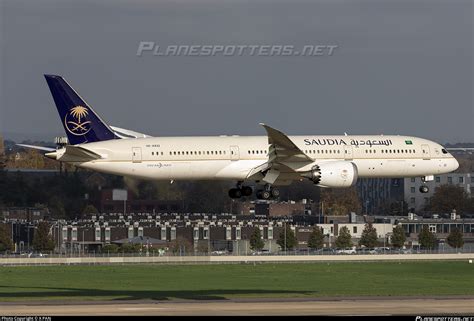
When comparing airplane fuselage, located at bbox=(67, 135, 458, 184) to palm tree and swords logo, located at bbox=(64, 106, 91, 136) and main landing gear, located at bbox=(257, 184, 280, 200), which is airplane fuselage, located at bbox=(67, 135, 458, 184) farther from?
palm tree and swords logo, located at bbox=(64, 106, 91, 136)

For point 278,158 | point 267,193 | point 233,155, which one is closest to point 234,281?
point 267,193

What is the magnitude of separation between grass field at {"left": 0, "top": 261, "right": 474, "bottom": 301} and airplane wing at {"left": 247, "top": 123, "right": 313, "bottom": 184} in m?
7.94

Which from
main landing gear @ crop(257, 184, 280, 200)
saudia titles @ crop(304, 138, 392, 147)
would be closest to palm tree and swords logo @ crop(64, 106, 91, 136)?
main landing gear @ crop(257, 184, 280, 200)

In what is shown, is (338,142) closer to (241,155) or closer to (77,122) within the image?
(241,155)

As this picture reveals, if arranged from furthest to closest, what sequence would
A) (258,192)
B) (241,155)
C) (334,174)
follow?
(258,192), (241,155), (334,174)

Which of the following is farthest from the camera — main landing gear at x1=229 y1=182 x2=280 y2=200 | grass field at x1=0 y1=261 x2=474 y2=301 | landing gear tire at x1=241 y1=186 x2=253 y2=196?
landing gear tire at x1=241 y1=186 x2=253 y2=196

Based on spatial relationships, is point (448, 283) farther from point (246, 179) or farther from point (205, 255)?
point (205, 255)

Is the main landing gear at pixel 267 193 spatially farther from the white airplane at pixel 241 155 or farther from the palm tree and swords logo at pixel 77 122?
the palm tree and swords logo at pixel 77 122

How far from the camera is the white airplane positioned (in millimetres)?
90375

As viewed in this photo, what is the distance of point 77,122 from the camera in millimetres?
94000

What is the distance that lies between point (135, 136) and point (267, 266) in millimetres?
34963

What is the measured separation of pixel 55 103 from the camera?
315 ft

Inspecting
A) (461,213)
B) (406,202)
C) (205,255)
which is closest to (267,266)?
(205,255)

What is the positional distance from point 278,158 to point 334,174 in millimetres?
3961
